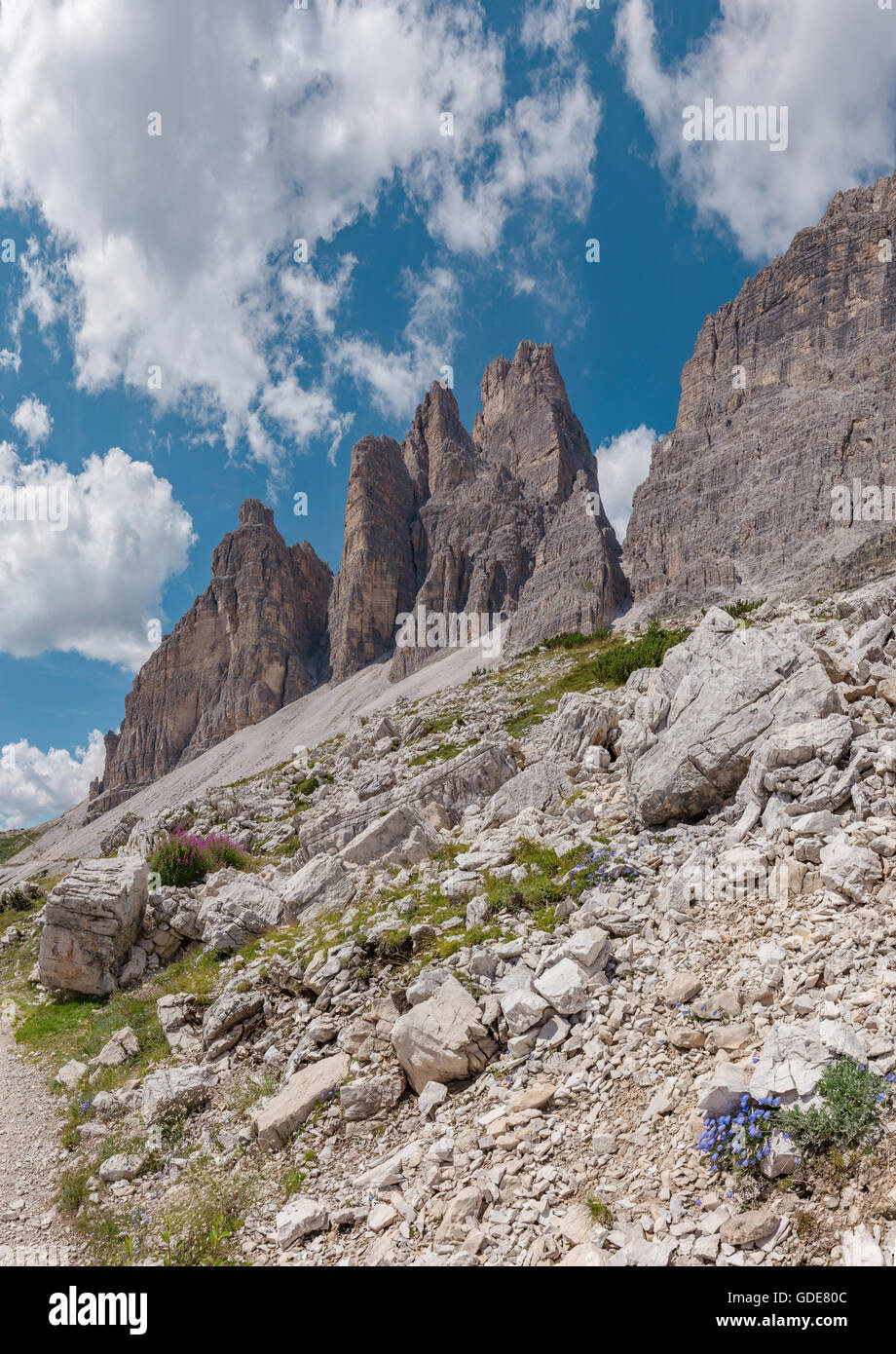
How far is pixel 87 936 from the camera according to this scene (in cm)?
1548

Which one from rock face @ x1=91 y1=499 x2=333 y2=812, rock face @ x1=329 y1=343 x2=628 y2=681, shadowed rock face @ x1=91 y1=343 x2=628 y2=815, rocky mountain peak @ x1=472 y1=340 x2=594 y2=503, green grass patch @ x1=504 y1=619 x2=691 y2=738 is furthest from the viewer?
rocky mountain peak @ x1=472 y1=340 x2=594 y2=503

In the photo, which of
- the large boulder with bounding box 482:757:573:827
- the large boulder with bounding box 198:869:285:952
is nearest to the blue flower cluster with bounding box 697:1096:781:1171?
the large boulder with bounding box 482:757:573:827

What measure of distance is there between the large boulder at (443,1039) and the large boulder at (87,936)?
37.1ft

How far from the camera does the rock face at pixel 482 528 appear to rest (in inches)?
4402

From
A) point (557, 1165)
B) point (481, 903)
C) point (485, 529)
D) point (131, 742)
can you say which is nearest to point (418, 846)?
point (481, 903)

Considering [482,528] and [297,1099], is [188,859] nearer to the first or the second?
[297,1099]

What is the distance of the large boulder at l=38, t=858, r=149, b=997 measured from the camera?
607 inches

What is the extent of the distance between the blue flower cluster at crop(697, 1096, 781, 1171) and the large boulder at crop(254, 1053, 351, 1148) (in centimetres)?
465

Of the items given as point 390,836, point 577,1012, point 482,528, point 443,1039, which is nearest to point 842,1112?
point 577,1012

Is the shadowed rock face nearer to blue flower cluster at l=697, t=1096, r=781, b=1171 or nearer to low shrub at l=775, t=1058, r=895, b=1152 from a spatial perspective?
blue flower cluster at l=697, t=1096, r=781, b=1171

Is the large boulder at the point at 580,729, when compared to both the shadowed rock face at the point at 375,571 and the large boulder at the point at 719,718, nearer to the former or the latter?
the large boulder at the point at 719,718

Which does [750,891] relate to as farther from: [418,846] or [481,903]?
[418,846]

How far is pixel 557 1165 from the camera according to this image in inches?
210

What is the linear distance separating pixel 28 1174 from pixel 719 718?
494 inches
